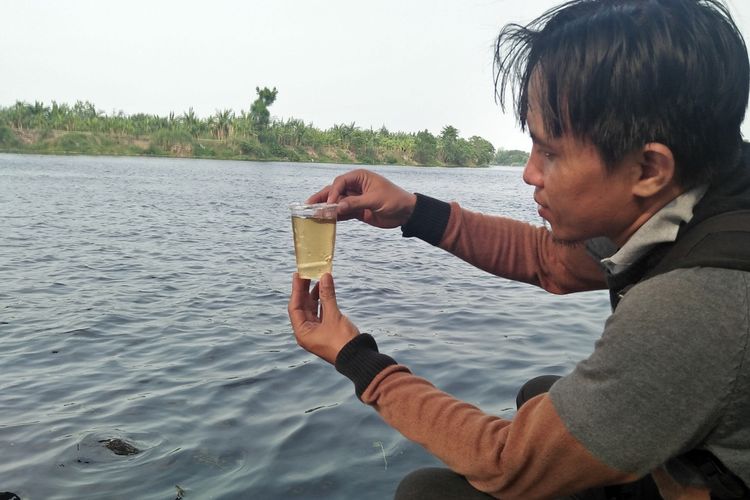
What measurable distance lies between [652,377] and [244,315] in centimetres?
592

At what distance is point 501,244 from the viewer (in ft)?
10.3

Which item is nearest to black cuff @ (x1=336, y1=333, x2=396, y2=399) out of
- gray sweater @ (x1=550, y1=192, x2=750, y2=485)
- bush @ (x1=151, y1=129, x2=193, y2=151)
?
gray sweater @ (x1=550, y1=192, x2=750, y2=485)

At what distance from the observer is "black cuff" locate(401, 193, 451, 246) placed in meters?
2.99

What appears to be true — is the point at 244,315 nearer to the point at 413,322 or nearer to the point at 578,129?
the point at 413,322

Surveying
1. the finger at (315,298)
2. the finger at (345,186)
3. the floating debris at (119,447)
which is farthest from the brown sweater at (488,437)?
the floating debris at (119,447)

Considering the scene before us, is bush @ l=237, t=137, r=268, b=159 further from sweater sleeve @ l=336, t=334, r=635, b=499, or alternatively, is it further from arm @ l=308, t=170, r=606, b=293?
sweater sleeve @ l=336, t=334, r=635, b=499

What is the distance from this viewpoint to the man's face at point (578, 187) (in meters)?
1.81

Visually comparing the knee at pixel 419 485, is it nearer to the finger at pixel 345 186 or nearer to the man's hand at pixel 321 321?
the man's hand at pixel 321 321

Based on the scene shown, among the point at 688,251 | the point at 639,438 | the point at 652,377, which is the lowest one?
the point at 639,438

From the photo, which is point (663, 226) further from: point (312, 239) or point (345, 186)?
point (345, 186)

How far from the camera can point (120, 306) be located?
7297 millimetres

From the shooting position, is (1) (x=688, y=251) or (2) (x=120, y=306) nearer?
(1) (x=688, y=251)

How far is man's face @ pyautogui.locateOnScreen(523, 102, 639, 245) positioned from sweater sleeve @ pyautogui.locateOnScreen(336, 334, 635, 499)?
0.52 meters

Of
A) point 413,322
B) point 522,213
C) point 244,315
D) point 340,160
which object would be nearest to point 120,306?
point 244,315
